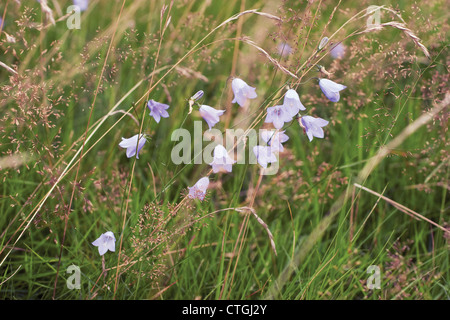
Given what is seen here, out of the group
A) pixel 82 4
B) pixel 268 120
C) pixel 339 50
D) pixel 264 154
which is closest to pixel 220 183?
pixel 264 154

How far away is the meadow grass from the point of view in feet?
5.35

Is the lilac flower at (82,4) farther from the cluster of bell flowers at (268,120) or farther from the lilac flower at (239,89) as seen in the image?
the lilac flower at (239,89)

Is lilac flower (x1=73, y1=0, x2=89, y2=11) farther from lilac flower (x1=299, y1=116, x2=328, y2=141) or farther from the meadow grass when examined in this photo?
lilac flower (x1=299, y1=116, x2=328, y2=141)

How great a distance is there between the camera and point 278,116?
1.45 metres

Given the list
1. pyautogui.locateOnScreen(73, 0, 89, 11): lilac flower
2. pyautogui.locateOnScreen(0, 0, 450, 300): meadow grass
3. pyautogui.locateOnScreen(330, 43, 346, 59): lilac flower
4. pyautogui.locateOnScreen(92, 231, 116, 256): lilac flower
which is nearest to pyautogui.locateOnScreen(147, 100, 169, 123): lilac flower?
pyautogui.locateOnScreen(0, 0, 450, 300): meadow grass

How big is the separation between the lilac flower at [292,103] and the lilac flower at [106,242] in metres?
0.70

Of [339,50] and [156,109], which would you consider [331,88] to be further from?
[339,50]

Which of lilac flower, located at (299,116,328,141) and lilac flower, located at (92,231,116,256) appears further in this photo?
lilac flower, located at (92,231,116,256)

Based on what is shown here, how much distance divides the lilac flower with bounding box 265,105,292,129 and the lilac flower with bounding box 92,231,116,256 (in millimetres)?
640

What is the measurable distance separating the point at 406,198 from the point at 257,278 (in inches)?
32.6

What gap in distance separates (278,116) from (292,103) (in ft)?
0.26

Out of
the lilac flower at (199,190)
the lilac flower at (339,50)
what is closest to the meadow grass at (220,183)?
the lilac flower at (199,190)
